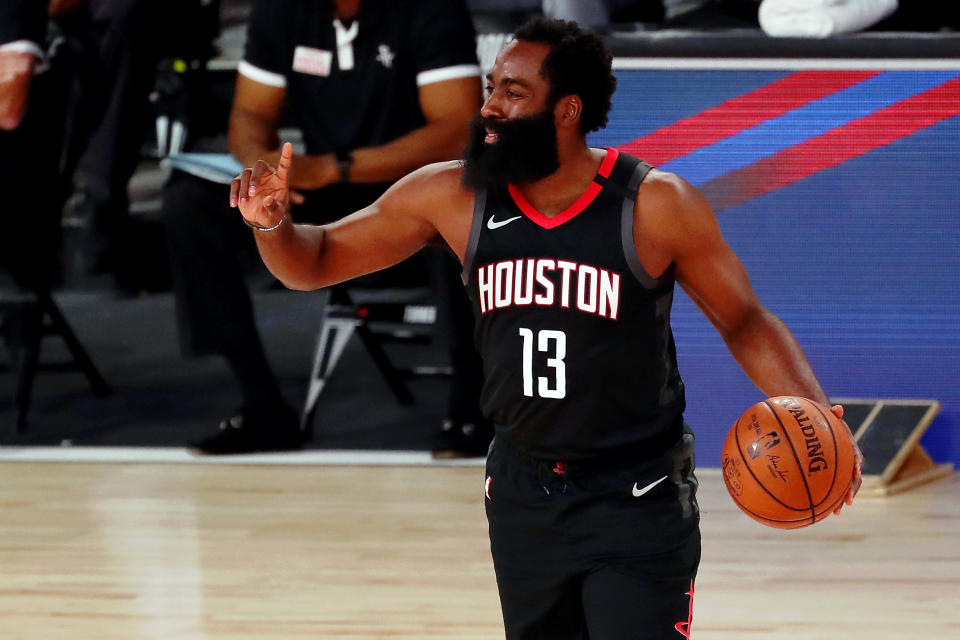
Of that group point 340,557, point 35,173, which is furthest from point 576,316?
point 35,173

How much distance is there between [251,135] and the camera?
5.16m

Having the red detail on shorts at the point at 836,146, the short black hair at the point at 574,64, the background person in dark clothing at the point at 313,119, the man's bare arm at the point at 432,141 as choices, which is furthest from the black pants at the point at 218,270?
the short black hair at the point at 574,64

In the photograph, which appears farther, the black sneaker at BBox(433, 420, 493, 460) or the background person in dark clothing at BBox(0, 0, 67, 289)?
the background person in dark clothing at BBox(0, 0, 67, 289)

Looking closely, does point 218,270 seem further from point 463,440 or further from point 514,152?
point 514,152

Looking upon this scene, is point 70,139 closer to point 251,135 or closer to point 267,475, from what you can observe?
point 251,135

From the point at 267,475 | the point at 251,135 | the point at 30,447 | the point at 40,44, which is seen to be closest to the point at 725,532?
the point at 267,475

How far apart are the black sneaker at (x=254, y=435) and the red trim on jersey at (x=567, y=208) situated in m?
2.97

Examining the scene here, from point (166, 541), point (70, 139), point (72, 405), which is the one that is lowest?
point (72, 405)

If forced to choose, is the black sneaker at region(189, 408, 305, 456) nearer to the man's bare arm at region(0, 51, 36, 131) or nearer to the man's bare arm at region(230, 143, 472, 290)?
the man's bare arm at region(0, 51, 36, 131)

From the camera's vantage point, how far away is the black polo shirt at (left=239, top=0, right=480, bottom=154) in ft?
16.8

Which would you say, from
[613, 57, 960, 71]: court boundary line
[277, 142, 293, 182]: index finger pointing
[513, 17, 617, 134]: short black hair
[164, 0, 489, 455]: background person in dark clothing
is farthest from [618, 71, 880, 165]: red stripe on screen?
[277, 142, 293, 182]: index finger pointing

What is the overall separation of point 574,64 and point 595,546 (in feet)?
2.75

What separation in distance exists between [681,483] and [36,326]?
147 inches

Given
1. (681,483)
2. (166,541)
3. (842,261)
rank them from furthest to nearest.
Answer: (842,261)
(166,541)
(681,483)
